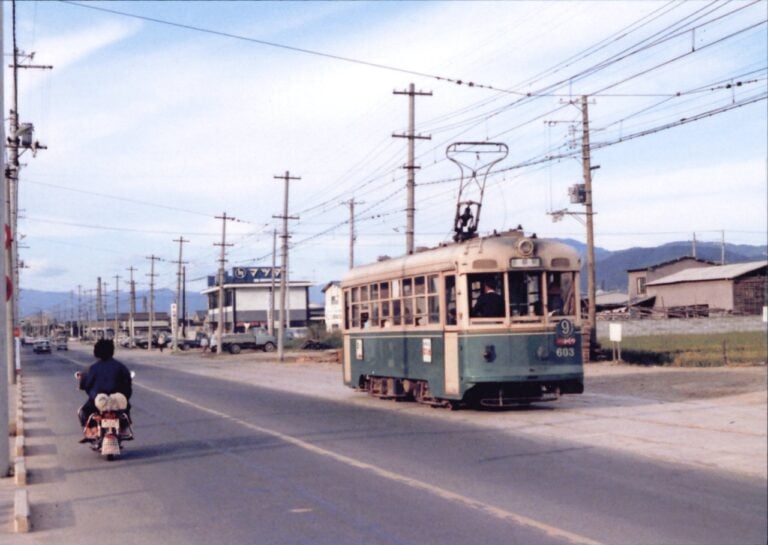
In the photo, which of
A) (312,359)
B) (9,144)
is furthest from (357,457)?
(312,359)

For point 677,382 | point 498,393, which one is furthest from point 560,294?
point 677,382

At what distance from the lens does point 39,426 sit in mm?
18688

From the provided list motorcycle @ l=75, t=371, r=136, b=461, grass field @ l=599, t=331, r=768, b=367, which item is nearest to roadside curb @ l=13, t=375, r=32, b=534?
motorcycle @ l=75, t=371, r=136, b=461

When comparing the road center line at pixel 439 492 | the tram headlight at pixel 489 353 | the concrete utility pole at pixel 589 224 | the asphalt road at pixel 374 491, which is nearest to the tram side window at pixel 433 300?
the tram headlight at pixel 489 353

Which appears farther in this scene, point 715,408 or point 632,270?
point 632,270

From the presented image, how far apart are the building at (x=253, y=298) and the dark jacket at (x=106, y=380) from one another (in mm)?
97553

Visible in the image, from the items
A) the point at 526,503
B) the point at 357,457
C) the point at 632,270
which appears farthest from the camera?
the point at 632,270

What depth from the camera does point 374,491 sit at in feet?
34.0

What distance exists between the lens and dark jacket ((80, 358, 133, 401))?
13117 mm

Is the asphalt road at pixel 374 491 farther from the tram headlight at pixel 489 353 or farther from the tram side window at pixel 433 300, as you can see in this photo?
the tram side window at pixel 433 300

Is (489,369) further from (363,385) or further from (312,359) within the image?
(312,359)

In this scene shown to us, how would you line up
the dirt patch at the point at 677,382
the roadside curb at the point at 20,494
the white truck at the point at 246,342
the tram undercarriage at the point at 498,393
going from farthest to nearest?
1. the white truck at the point at 246,342
2. the dirt patch at the point at 677,382
3. the tram undercarriage at the point at 498,393
4. the roadside curb at the point at 20,494

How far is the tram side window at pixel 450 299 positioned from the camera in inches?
732

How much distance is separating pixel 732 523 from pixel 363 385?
1612 centimetres
